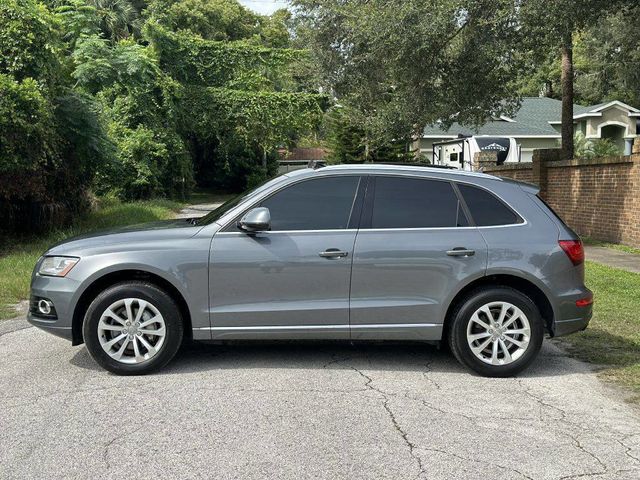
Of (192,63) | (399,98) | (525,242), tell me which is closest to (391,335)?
(525,242)

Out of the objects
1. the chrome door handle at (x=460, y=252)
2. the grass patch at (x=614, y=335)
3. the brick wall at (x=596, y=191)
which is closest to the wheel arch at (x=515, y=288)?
the chrome door handle at (x=460, y=252)

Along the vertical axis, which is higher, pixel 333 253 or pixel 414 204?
pixel 414 204

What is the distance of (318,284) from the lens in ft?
18.4

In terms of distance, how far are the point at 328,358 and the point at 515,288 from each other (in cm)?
178

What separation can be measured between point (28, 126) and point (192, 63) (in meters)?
19.5

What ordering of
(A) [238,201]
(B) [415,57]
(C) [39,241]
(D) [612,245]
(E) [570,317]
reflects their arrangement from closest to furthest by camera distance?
(E) [570,317] → (A) [238,201] → (D) [612,245] → (C) [39,241] → (B) [415,57]

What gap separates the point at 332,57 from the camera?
17.5 meters

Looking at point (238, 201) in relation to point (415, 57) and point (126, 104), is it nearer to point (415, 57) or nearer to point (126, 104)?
point (415, 57)

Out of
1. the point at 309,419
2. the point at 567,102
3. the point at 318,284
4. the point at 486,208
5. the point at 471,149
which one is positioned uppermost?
the point at 567,102

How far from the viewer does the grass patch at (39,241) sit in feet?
30.7

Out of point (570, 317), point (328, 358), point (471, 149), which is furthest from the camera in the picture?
point (471, 149)

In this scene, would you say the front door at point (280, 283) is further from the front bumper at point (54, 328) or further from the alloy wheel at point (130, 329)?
the front bumper at point (54, 328)

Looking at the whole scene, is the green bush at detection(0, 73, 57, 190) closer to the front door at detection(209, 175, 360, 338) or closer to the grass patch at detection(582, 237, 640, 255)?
the front door at detection(209, 175, 360, 338)

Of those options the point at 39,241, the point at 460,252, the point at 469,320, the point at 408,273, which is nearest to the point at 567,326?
the point at 469,320
